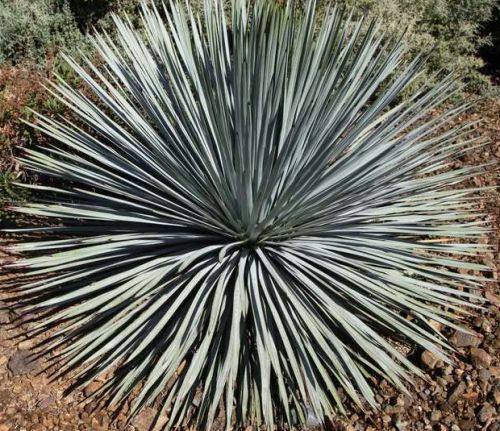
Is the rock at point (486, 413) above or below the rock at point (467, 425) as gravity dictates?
above

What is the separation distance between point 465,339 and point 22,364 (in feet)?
7.98

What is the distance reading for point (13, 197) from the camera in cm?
374

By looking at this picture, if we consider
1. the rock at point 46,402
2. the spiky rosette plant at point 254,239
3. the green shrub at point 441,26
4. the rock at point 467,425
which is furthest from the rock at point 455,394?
the green shrub at point 441,26

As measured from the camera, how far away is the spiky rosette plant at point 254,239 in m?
2.71

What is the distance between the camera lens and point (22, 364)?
3102 mm

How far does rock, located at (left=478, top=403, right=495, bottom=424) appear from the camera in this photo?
2.84 m

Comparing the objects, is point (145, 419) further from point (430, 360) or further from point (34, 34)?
point (34, 34)

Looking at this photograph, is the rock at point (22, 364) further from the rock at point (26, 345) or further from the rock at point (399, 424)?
the rock at point (399, 424)

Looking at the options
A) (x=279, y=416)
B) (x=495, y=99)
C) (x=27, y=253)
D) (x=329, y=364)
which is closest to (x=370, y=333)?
(x=329, y=364)

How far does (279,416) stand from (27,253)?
72.0 inches

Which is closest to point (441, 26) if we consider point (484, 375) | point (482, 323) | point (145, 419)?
point (482, 323)

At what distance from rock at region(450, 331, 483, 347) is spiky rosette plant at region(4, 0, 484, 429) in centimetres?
20

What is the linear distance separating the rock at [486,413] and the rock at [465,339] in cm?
37

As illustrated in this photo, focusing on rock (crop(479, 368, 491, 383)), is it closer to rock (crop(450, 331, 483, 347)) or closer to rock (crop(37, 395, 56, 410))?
rock (crop(450, 331, 483, 347))
